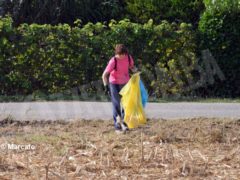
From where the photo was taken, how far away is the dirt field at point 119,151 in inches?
324

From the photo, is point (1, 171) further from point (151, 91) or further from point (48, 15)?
point (48, 15)

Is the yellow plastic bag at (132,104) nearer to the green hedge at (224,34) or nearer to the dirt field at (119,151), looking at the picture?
the dirt field at (119,151)

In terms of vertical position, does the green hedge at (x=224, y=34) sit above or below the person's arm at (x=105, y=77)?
above

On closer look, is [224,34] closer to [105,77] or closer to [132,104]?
[105,77]

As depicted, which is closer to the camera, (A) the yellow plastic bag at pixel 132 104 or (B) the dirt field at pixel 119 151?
(B) the dirt field at pixel 119 151

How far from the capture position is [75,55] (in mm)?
19281

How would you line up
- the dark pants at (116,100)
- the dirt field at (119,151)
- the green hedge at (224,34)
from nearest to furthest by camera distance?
1. the dirt field at (119,151)
2. the dark pants at (116,100)
3. the green hedge at (224,34)

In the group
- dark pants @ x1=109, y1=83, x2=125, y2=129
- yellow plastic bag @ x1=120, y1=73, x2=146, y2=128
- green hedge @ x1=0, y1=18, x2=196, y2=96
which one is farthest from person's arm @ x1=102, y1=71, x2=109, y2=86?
green hedge @ x1=0, y1=18, x2=196, y2=96

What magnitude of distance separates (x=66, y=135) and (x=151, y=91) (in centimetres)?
820

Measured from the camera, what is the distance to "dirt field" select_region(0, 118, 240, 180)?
8.24 meters

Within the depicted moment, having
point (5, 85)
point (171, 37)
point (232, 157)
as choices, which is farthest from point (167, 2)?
point (232, 157)

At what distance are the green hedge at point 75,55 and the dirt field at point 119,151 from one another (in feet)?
19.1

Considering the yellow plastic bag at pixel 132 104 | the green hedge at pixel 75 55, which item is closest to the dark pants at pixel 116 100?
the yellow plastic bag at pixel 132 104

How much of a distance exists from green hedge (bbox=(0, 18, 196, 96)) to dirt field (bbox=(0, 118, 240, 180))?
5.82m
